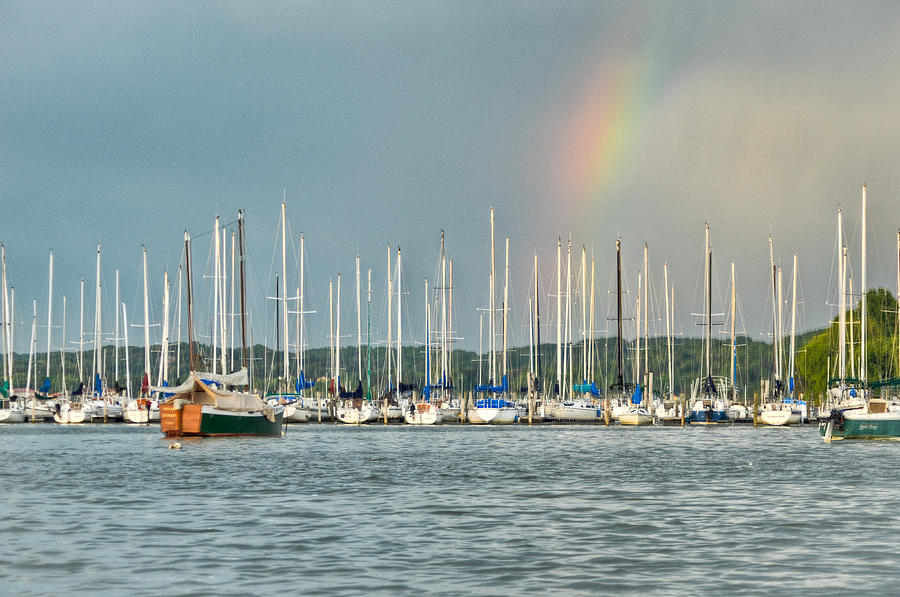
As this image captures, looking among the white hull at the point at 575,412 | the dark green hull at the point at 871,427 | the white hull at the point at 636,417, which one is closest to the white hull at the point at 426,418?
the white hull at the point at 575,412

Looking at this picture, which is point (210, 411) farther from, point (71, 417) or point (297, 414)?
point (71, 417)

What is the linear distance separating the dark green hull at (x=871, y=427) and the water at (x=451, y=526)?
14.7 m

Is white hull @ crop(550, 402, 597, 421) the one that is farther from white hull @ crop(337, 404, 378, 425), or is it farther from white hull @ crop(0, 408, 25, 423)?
white hull @ crop(0, 408, 25, 423)

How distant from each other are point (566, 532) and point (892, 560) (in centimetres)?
715

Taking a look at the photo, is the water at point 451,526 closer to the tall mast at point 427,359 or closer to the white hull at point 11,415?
the tall mast at point 427,359

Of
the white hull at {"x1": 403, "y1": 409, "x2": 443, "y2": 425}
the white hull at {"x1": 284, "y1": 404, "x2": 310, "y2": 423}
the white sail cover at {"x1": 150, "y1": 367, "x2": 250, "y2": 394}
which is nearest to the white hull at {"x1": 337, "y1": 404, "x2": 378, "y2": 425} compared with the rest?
the white hull at {"x1": 284, "y1": 404, "x2": 310, "y2": 423}

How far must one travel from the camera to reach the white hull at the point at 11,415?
416 feet

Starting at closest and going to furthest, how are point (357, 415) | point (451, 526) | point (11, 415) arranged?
1. point (451, 526)
2. point (357, 415)
3. point (11, 415)

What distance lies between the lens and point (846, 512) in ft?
96.7

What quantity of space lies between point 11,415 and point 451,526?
112 meters

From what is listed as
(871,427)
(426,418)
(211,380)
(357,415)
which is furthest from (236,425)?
(357,415)

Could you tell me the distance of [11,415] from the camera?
12769 centimetres

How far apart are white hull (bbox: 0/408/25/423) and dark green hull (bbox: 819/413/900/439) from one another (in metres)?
92.8

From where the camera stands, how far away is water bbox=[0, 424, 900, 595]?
63.1 ft
